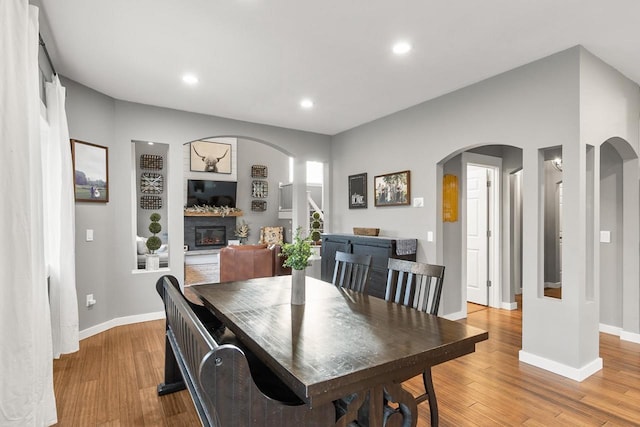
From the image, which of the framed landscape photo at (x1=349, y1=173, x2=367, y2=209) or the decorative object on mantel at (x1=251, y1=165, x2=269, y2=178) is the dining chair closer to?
the framed landscape photo at (x1=349, y1=173, x2=367, y2=209)

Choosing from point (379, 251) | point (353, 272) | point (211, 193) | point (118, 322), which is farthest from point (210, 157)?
point (353, 272)

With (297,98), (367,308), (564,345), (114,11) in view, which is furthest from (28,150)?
(564,345)

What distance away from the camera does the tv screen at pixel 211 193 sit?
922cm

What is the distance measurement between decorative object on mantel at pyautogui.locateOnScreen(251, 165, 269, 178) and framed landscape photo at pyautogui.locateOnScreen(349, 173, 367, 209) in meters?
5.50

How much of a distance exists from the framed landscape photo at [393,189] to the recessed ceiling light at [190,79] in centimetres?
260

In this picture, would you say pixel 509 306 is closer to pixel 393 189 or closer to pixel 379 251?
pixel 379 251

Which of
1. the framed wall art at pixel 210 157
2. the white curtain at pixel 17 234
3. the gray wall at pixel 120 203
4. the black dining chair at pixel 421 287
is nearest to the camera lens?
the white curtain at pixel 17 234

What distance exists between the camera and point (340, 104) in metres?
4.20

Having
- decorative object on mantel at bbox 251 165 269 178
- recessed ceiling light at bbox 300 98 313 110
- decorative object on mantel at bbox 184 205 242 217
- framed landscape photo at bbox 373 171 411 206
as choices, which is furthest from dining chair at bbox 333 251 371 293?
decorative object on mantel at bbox 251 165 269 178

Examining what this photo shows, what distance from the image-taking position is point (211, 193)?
31.0 ft

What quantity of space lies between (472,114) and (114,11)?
3.26 m

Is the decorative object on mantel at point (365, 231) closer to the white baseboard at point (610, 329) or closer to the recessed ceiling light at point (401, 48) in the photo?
the recessed ceiling light at point (401, 48)

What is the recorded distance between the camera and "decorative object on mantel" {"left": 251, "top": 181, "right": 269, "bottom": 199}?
10148 millimetres

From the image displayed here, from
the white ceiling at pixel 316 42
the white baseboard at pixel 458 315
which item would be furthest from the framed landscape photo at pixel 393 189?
the white baseboard at pixel 458 315
